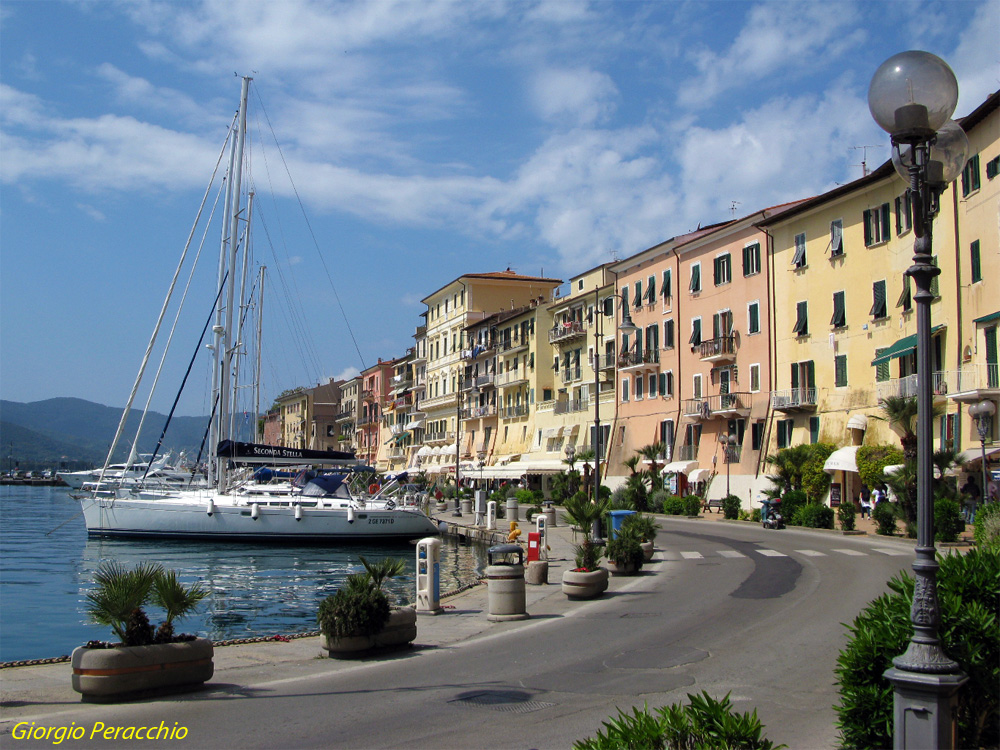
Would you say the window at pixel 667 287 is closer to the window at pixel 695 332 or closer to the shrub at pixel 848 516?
the window at pixel 695 332

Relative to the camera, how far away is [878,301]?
131 ft

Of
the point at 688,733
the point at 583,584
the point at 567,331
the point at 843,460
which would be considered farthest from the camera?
the point at 567,331

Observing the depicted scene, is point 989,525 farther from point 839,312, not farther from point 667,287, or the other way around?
point 667,287

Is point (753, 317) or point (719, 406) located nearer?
point (753, 317)

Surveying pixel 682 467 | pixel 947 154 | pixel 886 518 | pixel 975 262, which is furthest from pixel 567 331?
pixel 947 154

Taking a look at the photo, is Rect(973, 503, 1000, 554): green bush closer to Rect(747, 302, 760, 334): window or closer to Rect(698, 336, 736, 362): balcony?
Rect(747, 302, 760, 334): window

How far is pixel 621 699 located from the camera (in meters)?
9.47

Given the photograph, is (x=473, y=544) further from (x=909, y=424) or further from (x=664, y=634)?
(x=664, y=634)

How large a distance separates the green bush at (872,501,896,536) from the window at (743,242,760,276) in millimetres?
20770

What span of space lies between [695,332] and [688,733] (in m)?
49.2

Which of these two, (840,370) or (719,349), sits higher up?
(719,349)

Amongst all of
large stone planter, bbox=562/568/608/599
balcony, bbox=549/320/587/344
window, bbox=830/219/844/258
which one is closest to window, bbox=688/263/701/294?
window, bbox=830/219/844/258

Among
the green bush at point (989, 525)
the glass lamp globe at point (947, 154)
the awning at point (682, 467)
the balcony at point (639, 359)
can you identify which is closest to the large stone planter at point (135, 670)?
the glass lamp globe at point (947, 154)

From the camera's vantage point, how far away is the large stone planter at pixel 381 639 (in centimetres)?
1206
